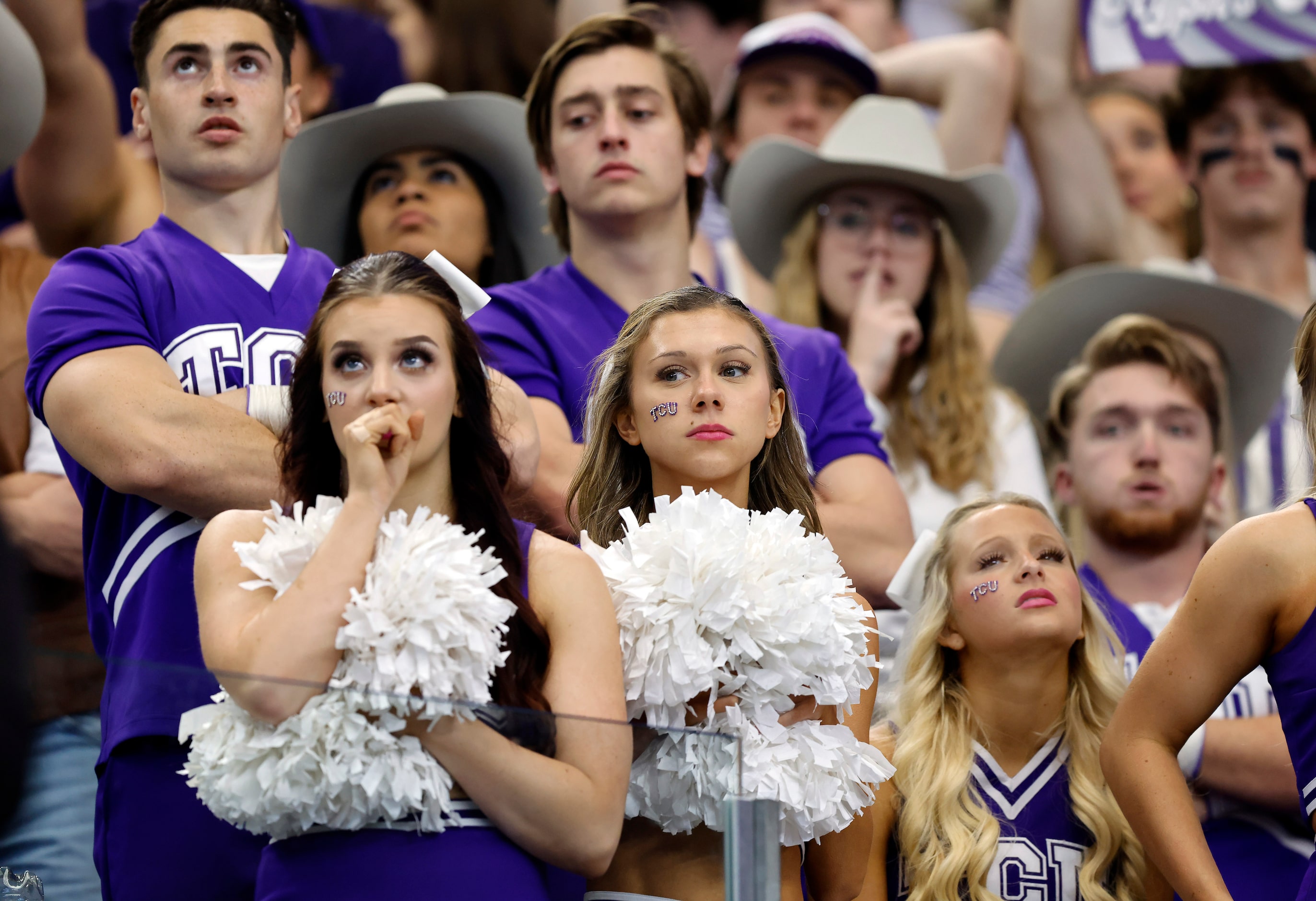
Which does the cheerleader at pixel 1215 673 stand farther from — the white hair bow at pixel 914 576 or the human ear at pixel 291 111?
the human ear at pixel 291 111

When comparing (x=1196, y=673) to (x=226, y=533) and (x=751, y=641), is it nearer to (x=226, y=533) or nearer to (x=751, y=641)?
(x=751, y=641)

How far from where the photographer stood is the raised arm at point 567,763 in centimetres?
185

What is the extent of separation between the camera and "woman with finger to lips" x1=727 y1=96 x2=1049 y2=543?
4145mm

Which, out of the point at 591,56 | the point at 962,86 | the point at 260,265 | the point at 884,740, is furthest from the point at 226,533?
the point at 962,86

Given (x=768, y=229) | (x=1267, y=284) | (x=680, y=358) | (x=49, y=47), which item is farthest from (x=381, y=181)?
(x=1267, y=284)

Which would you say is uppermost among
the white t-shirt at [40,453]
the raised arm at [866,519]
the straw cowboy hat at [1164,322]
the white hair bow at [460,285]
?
the straw cowboy hat at [1164,322]

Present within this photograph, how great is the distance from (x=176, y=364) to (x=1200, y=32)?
12.3 ft

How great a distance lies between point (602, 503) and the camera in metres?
2.66

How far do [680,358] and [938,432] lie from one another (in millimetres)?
1728

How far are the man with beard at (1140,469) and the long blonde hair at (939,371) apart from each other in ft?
0.71

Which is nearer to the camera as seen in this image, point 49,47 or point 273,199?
point 273,199

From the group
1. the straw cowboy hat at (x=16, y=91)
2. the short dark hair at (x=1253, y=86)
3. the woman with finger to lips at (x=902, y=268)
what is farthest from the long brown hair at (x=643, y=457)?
the short dark hair at (x=1253, y=86)

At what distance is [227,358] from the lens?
2.69 m

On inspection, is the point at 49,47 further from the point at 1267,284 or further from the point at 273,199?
the point at 1267,284
